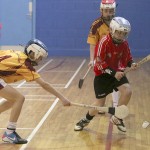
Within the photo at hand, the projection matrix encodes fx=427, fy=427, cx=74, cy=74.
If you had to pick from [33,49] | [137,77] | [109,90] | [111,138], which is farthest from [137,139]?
[137,77]

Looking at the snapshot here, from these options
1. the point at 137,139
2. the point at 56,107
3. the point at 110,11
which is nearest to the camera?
the point at 137,139

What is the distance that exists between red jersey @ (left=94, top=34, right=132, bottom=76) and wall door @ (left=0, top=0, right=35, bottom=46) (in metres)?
7.09

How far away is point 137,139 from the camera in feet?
15.8

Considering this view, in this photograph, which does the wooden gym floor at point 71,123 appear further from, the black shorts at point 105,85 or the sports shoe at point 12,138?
the black shorts at point 105,85

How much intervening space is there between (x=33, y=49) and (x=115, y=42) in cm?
98

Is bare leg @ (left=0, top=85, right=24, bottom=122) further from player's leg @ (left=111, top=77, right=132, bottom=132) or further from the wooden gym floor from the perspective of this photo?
player's leg @ (left=111, top=77, right=132, bottom=132)

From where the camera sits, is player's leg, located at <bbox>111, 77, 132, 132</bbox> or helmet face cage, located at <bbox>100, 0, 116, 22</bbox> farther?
helmet face cage, located at <bbox>100, 0, 116, 22</bbox>

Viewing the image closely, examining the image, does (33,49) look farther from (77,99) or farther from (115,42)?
(77,99)

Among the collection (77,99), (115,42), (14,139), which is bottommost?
(77,99)

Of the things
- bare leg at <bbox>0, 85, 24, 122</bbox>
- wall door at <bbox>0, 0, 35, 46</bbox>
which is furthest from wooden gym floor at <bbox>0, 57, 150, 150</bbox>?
wall door at <bbox>0, 0, 35, 46</bbox>

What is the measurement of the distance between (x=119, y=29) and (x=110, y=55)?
353 millimetres

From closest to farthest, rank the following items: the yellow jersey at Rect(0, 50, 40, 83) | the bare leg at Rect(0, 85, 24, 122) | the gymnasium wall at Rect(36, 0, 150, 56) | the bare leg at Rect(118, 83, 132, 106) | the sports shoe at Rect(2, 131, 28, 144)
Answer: the yellow jersey at Rect(0, 50, 40, 83)
the bare leg at Rect(0, 85, 24, 122)
the sports shoe at Rect(2, 131, 28, 144)
the bare leg at Rect(118, 83, 132, 106)
the gymnasium wall at Rect(36, 0, 150, 56)

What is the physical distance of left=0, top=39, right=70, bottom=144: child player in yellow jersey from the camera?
4320mm

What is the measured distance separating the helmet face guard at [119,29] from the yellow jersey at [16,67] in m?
1.01
